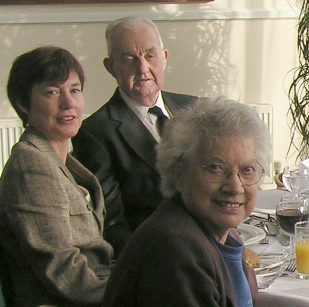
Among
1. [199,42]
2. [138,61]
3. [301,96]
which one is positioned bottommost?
[301,96]

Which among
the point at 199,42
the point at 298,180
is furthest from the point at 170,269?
the point at 199,42

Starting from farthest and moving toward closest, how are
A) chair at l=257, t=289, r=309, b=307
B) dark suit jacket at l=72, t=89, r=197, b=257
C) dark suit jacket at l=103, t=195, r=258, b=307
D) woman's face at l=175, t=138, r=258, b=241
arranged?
1. dark suit jacket at l=72, t=89, r=197, b=257
2. chair at l=257, t=289, r=309, b=307
3. woman's face at l=175, t=138, r=258, b=241
4. dark suit jacket at l=103, t=195, r=258, b=307

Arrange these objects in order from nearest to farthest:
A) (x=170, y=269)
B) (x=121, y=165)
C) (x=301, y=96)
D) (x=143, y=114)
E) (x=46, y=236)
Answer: (x=170, y=269) < (x=46, y=236) < (x=121, y=165) < (x=143, y=114) < (x=301, y=96)

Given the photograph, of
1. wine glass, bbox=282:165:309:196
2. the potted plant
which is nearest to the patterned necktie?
wine glass, bbox=282:165:309:196

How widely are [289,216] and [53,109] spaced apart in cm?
72

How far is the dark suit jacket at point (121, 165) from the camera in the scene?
2189 millimetres

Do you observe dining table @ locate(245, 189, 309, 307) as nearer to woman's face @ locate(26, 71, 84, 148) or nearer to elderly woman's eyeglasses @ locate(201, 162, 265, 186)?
elderly woman's eyeglasses @ locate(201, 162, 265, 186)

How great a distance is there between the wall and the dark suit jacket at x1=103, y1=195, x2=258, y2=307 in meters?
2.69

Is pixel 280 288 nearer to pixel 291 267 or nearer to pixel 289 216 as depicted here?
pixel 291 267

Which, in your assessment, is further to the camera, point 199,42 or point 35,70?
point 199,42

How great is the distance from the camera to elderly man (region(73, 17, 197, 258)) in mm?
2197

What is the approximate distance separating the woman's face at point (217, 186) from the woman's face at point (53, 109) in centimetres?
60

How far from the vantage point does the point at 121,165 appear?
2223mm

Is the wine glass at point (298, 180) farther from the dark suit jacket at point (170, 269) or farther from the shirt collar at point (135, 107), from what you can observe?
the dark suit jacket at point (170, 269)
